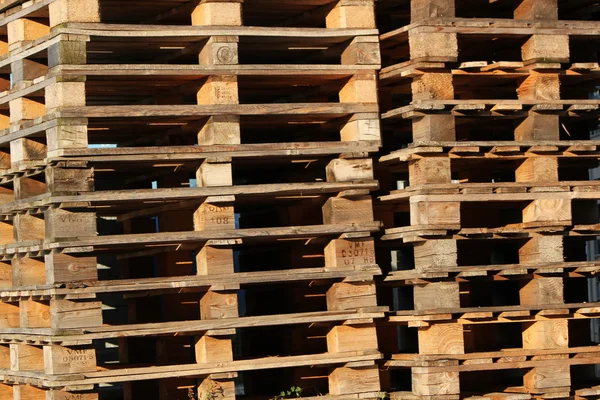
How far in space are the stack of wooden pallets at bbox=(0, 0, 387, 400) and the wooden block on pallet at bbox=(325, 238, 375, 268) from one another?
1cm

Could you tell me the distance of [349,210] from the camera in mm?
10914

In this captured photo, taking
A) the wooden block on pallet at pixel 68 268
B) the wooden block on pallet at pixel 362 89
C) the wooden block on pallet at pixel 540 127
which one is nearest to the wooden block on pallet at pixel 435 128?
the wooden block on pallet at pixel 362 89

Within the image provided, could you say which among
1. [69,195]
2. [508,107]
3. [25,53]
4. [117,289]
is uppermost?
[25,53]

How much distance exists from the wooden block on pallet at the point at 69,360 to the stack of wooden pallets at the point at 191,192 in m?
0.01

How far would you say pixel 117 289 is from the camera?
10234 millimetres

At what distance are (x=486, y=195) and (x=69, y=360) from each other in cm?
395

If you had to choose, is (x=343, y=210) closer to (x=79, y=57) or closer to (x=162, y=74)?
(x=162, y=74)

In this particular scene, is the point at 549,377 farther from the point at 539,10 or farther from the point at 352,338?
the point at 539,10

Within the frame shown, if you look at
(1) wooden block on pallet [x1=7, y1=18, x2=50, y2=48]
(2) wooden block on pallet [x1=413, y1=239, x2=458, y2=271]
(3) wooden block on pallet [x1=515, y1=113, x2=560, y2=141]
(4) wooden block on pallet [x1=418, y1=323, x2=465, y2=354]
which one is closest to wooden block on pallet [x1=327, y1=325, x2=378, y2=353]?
(4) wooden block on pallet [x1=418, y1=323, x2=465, y2=354]

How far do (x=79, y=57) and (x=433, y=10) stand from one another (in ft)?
10.5

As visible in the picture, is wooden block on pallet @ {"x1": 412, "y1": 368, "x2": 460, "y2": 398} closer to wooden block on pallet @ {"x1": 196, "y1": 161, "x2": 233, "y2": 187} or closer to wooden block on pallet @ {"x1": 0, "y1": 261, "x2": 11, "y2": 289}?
wooden block on pallet @ {"x1": 196, "y1": 161, "x2": 233, "y2": 187}

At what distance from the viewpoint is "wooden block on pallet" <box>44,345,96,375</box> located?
10.1m

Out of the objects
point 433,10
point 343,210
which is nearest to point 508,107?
point 433,10

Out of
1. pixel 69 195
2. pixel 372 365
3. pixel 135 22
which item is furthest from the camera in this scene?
pixel 135 22
